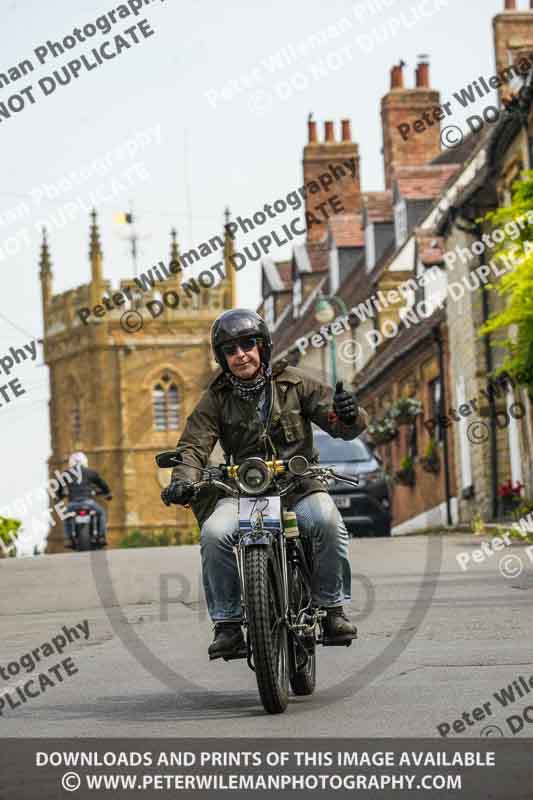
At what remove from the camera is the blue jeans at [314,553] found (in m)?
8.13

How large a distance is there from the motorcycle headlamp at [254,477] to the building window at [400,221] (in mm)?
39490

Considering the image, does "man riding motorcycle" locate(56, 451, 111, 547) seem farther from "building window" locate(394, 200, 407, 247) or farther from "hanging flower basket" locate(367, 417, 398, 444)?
"building window" locate(394, 200, 407, 247)

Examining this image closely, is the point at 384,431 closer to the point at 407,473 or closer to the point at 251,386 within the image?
the point at 407,473

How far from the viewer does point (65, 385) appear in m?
107

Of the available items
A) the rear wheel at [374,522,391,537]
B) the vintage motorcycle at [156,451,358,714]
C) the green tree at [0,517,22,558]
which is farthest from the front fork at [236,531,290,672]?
the green tree at [0,517,22,558]

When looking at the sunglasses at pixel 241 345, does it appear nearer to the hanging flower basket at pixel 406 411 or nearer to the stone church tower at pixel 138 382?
the hanging flower basket at pixel 406 411

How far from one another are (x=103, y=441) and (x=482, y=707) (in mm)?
96992

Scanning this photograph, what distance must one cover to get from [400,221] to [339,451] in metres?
20.7

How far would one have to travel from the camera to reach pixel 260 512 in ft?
26.3

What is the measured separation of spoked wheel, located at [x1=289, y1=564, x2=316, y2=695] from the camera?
8102mm

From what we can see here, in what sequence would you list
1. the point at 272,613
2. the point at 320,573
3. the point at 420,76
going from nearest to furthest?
the point at 272,613, the point at 320,573, the point at 420,76

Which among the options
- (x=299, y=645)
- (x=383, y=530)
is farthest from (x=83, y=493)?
(x=299, y=645)

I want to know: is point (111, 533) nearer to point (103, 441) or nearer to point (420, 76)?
point (103, 441)
